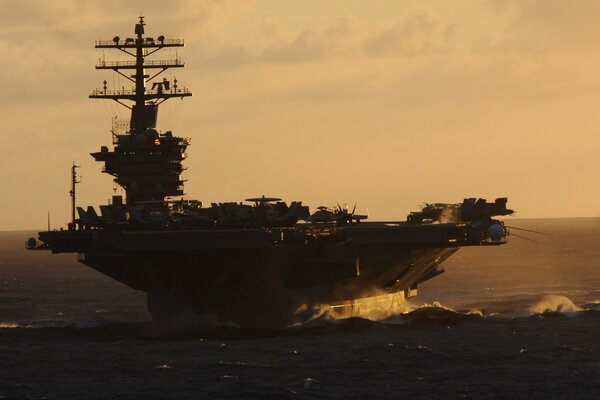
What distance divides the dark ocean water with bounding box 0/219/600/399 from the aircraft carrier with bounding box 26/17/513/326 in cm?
102

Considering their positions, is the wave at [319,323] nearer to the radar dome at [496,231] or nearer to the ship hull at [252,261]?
the ship hull at [252,261]

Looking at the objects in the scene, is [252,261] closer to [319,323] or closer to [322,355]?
[319,323]

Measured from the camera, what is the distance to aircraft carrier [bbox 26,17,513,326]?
161 feet

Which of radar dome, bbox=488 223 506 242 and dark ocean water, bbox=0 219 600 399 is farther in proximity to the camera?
radar dome, bbox=488 223 506 242

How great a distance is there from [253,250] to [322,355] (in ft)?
17.2

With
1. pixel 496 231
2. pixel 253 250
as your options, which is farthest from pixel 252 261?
pixel 496 231

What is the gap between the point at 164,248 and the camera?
159 ft

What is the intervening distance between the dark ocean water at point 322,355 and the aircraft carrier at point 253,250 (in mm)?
1023


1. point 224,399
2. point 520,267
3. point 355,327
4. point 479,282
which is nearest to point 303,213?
point 355,327

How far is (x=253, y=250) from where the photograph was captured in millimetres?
49344

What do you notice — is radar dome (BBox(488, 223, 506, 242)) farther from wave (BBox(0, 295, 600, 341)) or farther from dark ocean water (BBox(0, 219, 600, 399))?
wave (BBox(0, 295, 600, 341))

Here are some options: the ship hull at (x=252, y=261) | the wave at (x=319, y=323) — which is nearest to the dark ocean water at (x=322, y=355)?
the wave at (x=319, y=323)

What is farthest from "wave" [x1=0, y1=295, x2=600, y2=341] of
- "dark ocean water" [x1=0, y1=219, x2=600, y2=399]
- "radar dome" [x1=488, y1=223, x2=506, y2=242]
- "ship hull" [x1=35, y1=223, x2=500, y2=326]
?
"radar dome" [x1=488, y1=223, x2=506, y2=242]

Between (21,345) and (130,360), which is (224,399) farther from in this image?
(21,345)
